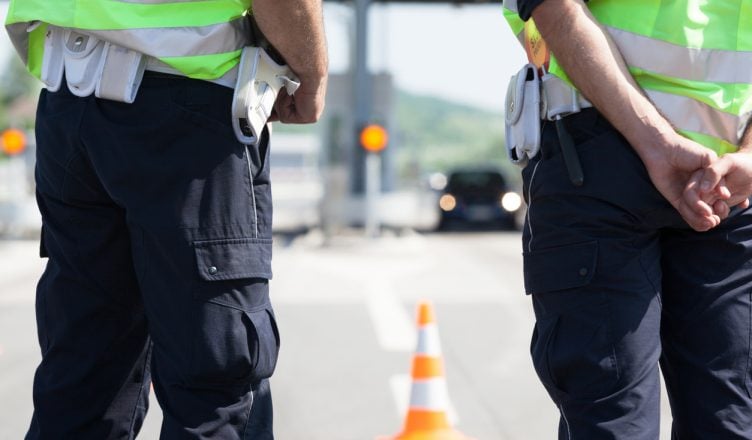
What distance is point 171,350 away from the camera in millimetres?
2113

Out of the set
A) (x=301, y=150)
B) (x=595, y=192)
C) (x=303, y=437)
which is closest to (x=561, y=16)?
(x=595, y=192)

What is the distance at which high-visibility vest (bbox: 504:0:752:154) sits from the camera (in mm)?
2088

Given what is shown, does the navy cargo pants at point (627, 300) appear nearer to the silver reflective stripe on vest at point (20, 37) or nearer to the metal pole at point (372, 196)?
the silver reflective stripe on vest at point (20, 37)

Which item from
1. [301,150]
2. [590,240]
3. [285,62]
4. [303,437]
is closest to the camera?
[590,240]

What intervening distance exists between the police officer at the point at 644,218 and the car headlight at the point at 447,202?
20.3 m

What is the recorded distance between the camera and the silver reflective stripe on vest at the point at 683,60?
6.84 ft

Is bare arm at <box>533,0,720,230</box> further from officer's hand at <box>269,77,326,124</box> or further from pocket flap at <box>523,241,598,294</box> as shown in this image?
officer's hand at <box>269,77,326,124</box>

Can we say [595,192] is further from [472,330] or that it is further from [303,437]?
[472,330]

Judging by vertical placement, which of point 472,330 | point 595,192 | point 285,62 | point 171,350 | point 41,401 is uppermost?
point 285,62

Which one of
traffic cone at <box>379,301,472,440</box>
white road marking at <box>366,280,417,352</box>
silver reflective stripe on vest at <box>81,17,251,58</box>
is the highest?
silver reflective stripe on vest at <box>81,17,251,58</box>

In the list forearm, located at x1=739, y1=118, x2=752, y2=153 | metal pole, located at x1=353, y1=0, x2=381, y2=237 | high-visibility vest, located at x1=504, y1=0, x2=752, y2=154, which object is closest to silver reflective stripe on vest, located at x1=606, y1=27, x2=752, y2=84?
high-visibility vest, located at x1=504, y1=0, x2=752, y2=154

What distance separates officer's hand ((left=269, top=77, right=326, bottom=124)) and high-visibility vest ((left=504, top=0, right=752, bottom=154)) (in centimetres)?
69

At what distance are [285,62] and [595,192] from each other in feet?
2.52

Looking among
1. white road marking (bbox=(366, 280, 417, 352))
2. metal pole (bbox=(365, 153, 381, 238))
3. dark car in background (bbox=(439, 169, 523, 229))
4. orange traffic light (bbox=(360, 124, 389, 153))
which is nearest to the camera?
white road marking (bbox=(366, 280, 417, 352))
